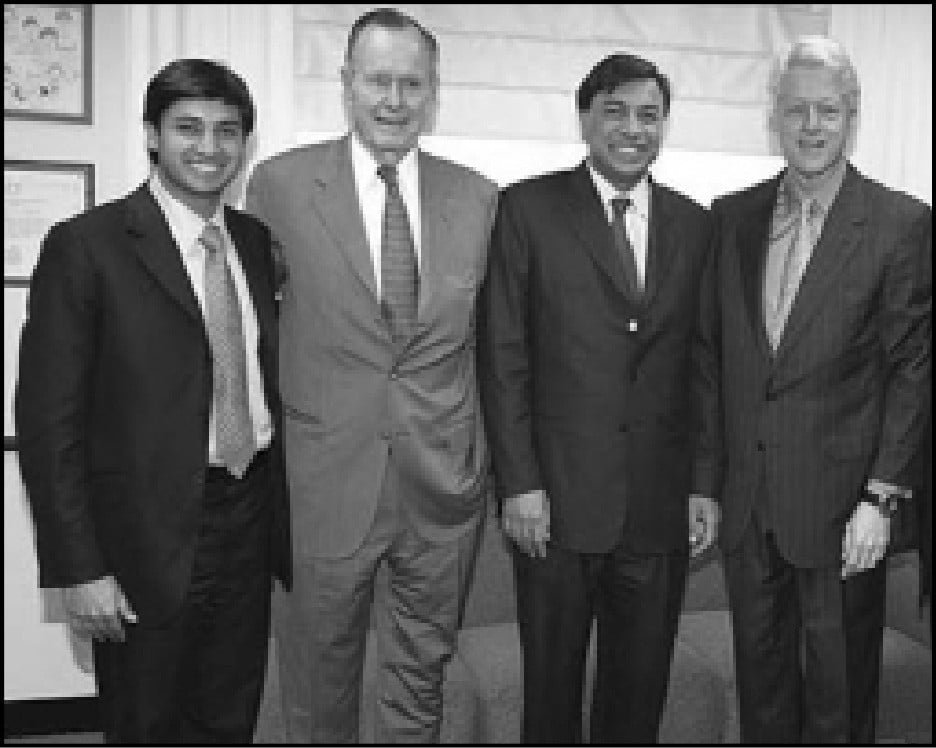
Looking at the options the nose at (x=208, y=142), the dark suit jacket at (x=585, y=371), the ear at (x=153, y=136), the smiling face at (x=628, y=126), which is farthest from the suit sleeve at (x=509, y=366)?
the ear at (x=153, y=136)

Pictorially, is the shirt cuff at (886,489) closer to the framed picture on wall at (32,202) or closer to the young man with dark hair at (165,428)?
the young man with dark hair at (165,428)

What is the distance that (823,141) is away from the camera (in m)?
2.42

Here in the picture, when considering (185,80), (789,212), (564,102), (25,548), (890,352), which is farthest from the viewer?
(564,102)

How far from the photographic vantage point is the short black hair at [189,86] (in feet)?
7.13

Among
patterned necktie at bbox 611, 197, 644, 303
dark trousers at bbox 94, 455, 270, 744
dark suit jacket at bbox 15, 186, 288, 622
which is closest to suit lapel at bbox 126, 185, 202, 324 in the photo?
dark suit jacket at bbox 15, 186, 288, 622

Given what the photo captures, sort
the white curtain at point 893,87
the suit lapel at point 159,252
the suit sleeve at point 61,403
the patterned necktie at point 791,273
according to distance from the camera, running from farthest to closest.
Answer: the white curtain at point 893,87 → the patterned necktie at point 791,273 → the suit lapel at point 159,252 → the suit sleeve at point 61,403

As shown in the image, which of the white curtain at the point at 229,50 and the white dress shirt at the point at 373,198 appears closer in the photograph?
the white dress shirt at the point at 373,198

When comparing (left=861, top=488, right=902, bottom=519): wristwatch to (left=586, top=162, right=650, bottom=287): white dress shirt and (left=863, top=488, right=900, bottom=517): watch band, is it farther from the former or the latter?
(left=586, top=162, right=650, bottom=287): white dress shirt

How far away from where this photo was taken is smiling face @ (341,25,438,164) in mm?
2416

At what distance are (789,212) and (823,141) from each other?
182mm

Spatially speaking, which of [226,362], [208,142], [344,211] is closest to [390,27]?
[344,211]

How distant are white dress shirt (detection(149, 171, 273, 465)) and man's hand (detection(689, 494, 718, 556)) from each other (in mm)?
1087

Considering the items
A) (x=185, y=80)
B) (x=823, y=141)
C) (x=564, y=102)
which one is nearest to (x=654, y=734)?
(x=823, y=141)

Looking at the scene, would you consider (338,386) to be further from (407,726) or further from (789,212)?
(789,212)
